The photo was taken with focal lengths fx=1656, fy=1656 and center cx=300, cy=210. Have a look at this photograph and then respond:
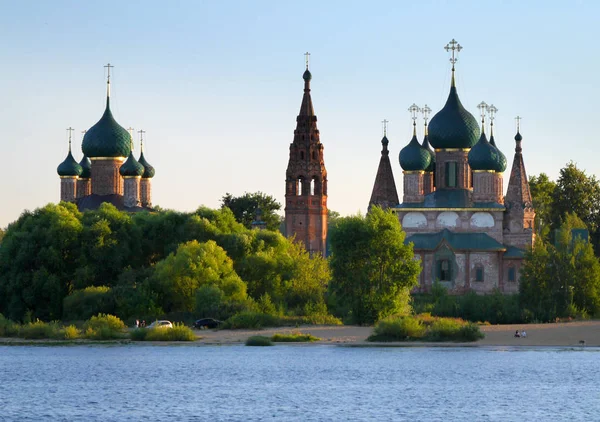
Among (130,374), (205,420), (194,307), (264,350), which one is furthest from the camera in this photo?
(194,307)

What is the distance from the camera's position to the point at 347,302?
69.2m

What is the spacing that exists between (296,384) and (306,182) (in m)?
44.4

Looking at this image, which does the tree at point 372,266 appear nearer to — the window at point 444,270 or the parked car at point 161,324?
the parked car at point 161,324

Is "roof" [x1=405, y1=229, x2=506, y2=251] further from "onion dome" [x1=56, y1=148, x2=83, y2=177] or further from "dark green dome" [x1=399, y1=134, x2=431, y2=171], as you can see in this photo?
"onion dome" [x1=56, y1=148, x2=83, y2=177]

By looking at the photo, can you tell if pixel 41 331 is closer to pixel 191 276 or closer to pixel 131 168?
pixel 191 276

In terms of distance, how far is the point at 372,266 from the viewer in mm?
68000

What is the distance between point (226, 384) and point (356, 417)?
8.50m

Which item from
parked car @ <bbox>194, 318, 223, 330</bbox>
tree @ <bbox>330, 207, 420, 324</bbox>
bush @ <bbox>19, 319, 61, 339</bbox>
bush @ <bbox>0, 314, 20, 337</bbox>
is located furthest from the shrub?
bush @ <bbox>0, 314, 20, 337</bbox>

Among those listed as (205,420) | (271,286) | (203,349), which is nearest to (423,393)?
(205,420)

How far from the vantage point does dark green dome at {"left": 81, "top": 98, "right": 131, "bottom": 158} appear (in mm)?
100750

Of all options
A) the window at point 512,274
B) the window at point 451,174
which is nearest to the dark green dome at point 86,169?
the window at point 451,174

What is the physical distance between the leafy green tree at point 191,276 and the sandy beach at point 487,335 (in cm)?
301

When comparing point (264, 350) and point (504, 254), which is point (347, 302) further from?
point (504, 254)

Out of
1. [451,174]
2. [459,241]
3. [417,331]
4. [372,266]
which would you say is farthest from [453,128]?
[417,331]
